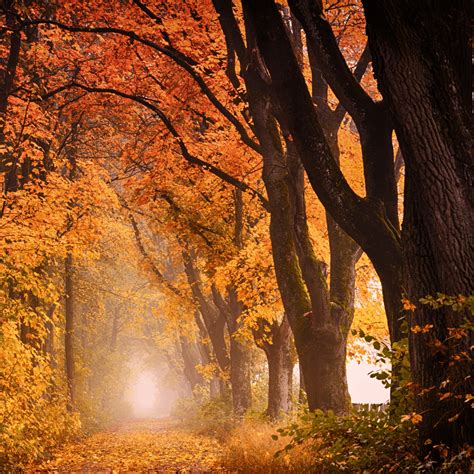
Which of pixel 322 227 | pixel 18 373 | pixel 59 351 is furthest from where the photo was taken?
pixel 59 351

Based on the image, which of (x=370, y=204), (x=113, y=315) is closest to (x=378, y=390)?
(x=113, y=315)

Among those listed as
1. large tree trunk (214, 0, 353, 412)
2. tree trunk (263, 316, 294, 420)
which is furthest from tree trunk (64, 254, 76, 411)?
large tree trunk (214, 0, 353, 412)

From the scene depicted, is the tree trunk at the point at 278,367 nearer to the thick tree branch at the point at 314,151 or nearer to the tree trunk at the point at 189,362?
the thick tree branch at the point at 314,151

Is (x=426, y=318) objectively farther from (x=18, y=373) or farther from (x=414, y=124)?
(x=18, y=373)

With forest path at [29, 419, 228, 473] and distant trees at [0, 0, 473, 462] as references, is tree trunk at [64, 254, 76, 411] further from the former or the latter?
forest path at [29, 419, 228, 473]

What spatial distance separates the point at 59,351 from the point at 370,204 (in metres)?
25.9

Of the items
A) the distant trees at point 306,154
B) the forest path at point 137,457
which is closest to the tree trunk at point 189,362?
the distant trees at point 306,154

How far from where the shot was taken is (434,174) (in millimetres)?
5539

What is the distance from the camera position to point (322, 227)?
16.9m

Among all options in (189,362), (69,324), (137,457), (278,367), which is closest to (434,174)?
(137,457)

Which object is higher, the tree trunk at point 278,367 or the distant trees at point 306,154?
the distant trees at point 306,154

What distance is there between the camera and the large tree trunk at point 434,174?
5.39 meters

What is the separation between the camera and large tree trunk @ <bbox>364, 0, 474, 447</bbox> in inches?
212

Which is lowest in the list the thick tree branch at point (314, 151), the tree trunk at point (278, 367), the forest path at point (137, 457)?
the forest path at point (137, 457)
